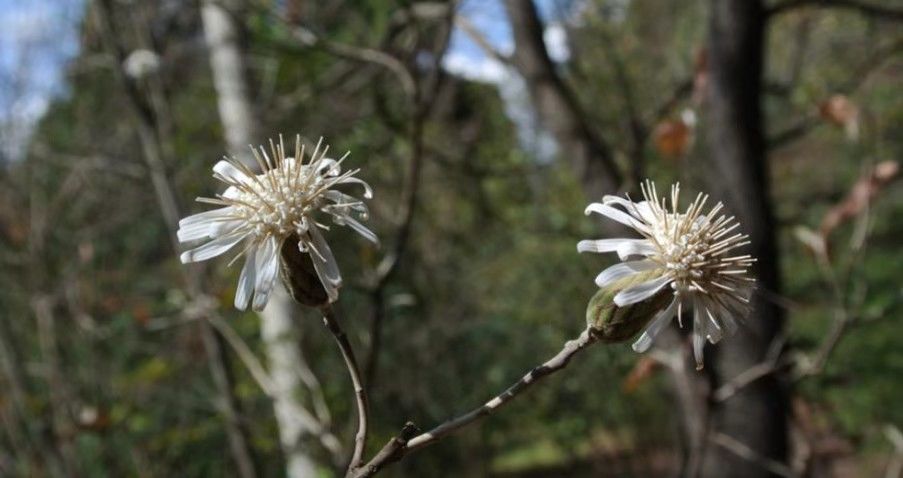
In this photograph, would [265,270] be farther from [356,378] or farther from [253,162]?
[253,162]

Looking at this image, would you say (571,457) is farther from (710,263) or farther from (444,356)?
(710,263)

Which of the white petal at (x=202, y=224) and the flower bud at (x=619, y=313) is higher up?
the white petal at (x=202, y=224)

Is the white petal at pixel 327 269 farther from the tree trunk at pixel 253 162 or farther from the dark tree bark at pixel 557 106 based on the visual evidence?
the dark tree bark at pixel 557 106

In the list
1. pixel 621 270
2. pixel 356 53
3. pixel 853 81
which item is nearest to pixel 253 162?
pixel 356 53

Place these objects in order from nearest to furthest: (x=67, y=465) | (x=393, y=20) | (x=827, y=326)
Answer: (x=393, y=20), (x=67, y=465), (x=827, y=326)

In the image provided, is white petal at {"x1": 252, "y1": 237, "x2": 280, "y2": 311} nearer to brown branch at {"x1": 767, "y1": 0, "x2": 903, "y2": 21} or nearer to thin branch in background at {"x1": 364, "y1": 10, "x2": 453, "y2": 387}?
thin branch in background at {"x1": 364, "y1": 10, "x2": 453, "y2": 387}

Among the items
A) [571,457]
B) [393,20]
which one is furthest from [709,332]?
[571,457]

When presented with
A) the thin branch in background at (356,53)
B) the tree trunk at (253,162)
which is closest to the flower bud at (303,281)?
the thin branch in background at (356,53)
